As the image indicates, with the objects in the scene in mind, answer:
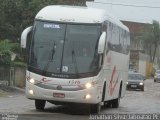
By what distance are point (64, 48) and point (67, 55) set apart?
26 centimetres

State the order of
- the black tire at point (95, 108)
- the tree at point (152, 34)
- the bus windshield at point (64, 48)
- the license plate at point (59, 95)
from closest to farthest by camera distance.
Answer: the license plate at point (59, 95) < the bus windshield at point (64, 48) < the black tire at point (95, 108) < the tree at point (152, 34)

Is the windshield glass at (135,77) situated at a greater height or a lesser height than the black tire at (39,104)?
lesser

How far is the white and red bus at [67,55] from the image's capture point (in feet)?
65.6

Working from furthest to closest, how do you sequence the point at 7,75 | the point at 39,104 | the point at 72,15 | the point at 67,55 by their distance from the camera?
the point at 7,75 → the point at 39,104 → the point at 72,15 → the point at 67,55

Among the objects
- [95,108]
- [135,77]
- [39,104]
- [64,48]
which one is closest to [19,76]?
[135,77]

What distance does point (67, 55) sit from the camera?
20.3m

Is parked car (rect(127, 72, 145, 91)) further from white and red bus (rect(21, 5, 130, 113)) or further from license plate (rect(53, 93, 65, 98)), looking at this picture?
license plate (rect(53, 93, 65, 98))

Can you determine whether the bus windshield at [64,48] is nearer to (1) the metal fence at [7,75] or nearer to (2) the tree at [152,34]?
(1) the metal fence at [7,75]

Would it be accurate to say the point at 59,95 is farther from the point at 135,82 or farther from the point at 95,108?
the point at 135,82

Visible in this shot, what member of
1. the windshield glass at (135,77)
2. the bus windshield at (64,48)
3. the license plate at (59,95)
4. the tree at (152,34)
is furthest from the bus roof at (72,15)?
the tree at (152,34)

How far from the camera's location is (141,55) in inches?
4232

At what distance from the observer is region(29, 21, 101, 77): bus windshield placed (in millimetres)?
20203

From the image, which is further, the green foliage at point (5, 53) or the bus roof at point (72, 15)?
the green foliage at point (5, 53)

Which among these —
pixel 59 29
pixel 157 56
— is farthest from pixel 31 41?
pixel 157 56
